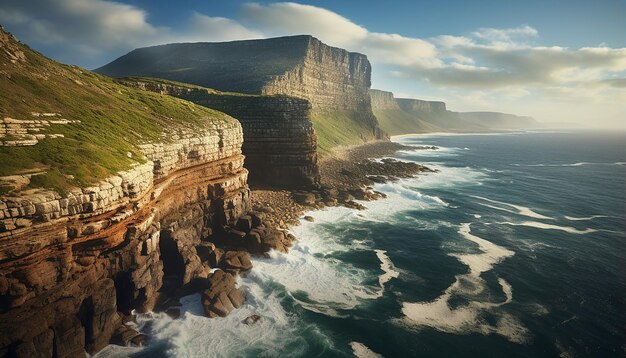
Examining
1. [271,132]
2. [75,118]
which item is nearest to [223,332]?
[75,118]

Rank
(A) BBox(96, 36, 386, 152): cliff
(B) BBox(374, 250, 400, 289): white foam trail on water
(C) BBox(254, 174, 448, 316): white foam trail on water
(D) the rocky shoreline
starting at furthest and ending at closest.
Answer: (A) BBox(96, 36, 386, 152): cliff → (B) BBox(374, 250, 400, 289): white foam trail on water → (C) BBox(254, 174, 448, 316): white foam trail on water → (D) the rocky shoreline

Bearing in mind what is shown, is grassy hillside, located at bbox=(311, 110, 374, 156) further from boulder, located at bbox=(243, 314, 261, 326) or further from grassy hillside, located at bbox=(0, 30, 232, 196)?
boulder, located at bbox=(243, 314, 261, 326)

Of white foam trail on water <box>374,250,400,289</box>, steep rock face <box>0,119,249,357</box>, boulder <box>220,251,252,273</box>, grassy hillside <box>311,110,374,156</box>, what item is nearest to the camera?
steep rock face <box>0,119,249,357</box>

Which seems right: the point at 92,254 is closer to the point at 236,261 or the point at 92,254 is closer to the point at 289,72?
the point at 236,261

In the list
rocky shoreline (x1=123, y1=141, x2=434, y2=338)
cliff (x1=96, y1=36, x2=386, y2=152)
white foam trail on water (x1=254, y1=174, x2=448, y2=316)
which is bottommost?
white foam trail on water (x1=254, y1=174, x2=448, y2=316)

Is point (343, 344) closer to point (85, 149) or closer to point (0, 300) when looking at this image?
point (0, 300)

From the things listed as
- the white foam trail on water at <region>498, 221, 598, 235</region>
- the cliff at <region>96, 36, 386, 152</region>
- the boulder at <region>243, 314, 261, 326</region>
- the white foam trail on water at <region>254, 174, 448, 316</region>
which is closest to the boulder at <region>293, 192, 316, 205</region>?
the white foam trail on water at <region>254, 174, 448, 316</region>

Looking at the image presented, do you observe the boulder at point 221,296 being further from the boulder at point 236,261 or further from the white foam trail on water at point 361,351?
the white foam trail on water at point 361,351

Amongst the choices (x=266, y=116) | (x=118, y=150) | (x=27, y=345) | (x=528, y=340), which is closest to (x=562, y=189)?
(x=528, y=340)
